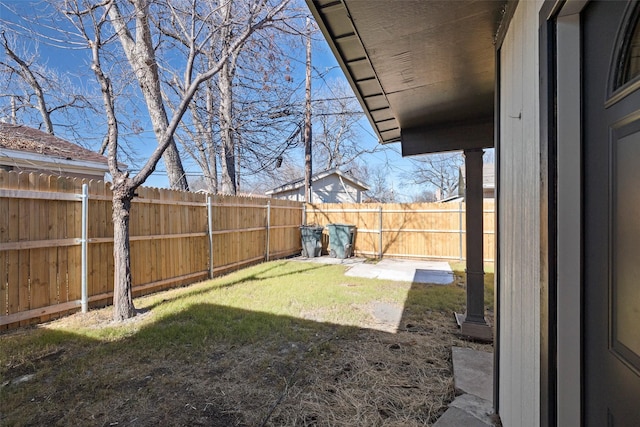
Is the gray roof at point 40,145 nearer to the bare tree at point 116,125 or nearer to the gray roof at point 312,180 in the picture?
the bare tree at point 116,125

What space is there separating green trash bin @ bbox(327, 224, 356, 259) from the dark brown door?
8.47 metres

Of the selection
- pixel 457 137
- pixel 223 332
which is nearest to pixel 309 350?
pixel 223 332

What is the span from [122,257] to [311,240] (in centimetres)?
613

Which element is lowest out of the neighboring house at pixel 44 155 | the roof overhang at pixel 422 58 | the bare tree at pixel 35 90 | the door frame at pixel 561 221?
the door frame at pixel 561 221

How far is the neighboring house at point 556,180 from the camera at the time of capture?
0.77 metres

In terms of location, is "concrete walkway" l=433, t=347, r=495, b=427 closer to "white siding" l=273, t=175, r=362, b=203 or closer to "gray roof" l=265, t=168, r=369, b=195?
"gray roof" l=265, t=168, r=369, b=195

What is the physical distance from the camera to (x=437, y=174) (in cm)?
2473

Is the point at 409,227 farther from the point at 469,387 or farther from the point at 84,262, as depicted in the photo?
the point at 84,262

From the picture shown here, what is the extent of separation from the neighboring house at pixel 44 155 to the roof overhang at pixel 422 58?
6.76 m

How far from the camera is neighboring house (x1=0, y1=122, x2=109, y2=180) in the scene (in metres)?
5.98

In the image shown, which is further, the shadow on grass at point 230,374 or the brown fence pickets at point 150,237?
the brown fence pickets at point 150,237

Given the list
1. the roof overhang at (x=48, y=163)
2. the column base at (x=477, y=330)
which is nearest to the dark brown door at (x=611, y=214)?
the column base at (x=477, y=330)

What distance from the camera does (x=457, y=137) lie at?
351 centimetres

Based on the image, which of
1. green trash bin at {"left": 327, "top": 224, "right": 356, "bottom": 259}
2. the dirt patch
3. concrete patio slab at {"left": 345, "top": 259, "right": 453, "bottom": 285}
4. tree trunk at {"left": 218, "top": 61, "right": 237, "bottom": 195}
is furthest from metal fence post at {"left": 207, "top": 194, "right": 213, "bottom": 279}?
green trash bin at {"left": 327, "top": 224, "right": 356, "bottom": 259}
